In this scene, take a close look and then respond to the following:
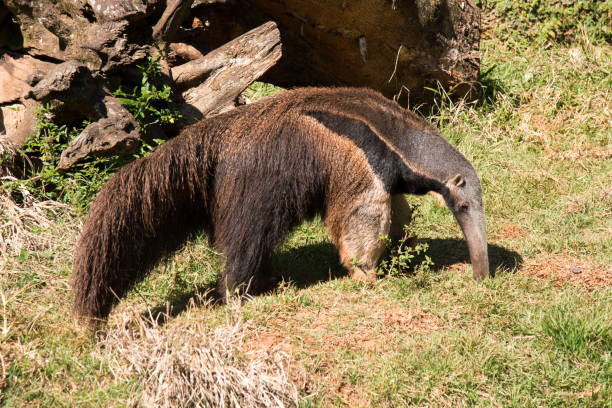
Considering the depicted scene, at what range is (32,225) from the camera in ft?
20.0

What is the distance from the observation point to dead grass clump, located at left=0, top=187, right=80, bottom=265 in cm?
589

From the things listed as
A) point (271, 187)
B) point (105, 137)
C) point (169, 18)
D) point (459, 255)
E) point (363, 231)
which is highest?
point (169, 18)

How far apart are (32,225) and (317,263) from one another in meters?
2.76

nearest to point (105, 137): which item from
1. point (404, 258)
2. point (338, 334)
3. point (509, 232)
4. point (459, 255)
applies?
point (338, 334)

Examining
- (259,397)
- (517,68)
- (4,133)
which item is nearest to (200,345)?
(259,397)

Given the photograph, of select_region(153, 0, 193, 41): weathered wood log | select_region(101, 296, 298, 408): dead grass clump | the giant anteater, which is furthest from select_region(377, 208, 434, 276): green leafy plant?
select_region(153, 0, 193, 41): weathered wood log

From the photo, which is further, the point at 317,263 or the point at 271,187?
the point at 317,263

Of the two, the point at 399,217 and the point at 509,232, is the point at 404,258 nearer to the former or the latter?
the point at 399,217

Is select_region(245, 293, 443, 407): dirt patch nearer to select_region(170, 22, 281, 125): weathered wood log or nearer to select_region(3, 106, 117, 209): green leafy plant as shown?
select_region(3, 106, 117, 209): green leafy plant

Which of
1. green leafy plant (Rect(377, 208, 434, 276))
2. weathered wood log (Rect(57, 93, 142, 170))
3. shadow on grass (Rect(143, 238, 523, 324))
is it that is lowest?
shadow on grass (Rect(143, 238, 523, 324))

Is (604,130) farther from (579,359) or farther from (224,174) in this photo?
(224,174)

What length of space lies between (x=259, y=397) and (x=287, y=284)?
2.18 m

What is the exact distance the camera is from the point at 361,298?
5.58 meters

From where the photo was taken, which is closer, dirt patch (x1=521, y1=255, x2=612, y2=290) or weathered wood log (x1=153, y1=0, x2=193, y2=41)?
dirt patch (x1=521, y1=255, x2=612, y2=290)
